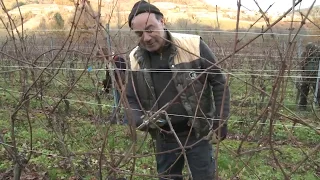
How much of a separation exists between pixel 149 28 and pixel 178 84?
1.25 ft

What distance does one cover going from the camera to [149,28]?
7.39 feet

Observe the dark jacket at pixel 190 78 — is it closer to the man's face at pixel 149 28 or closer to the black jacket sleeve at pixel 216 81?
the black jacket sleeve at pixel 216 81

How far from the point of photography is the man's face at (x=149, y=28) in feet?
7.29

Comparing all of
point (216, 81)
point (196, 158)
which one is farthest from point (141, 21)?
point (196, 158)

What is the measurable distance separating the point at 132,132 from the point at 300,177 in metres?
3.41

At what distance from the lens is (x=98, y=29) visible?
176cm

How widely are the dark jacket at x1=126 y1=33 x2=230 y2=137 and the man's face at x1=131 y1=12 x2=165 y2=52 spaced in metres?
0.10

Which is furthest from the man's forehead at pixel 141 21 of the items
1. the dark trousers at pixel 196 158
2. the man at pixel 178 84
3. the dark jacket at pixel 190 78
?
the dark trousers at pixel 196 158

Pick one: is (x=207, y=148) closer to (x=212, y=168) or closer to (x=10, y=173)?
(x=212, y=168)

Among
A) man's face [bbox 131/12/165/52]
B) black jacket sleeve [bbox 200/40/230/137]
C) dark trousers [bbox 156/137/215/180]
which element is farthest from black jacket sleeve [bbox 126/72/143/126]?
black jacket sleeve [bbox 200/40/230/137]

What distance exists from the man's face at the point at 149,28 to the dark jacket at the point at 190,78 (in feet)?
0.34

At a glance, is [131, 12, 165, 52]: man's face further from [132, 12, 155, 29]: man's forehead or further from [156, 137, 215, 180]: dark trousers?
[156, 137, 215, 180]: dark trousers

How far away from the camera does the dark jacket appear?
7.72 ft

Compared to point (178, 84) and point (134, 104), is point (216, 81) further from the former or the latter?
point (134, 104)
